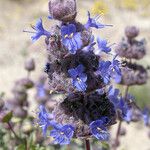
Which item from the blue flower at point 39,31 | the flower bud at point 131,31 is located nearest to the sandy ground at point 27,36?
the flower bud at point 131,31

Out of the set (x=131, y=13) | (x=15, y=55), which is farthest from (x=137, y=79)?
(x=131, y=13)

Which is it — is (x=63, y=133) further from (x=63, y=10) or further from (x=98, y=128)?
(x=63, y=10)

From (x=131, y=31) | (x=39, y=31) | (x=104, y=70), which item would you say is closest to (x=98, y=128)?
(x=104, y=70)

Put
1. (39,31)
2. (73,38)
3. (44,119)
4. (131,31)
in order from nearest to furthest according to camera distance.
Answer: (73,38) → (39,31) → (44,119) → (131,31)

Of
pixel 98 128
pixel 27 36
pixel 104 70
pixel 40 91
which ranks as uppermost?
pixel 104 70

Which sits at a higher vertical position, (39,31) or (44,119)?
(39,31)

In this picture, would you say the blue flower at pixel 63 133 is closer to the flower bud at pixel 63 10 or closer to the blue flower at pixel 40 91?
the flower bud at pixel 63 10

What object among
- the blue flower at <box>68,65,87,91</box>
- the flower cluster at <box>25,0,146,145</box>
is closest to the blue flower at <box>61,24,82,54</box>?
the flower cluster at <box>25,0,146,145</box>

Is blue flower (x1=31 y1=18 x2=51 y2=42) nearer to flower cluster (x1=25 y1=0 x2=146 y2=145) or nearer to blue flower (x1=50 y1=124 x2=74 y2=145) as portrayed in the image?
flower cluster (x1=25 y1=0 x2=146 y2=145)
